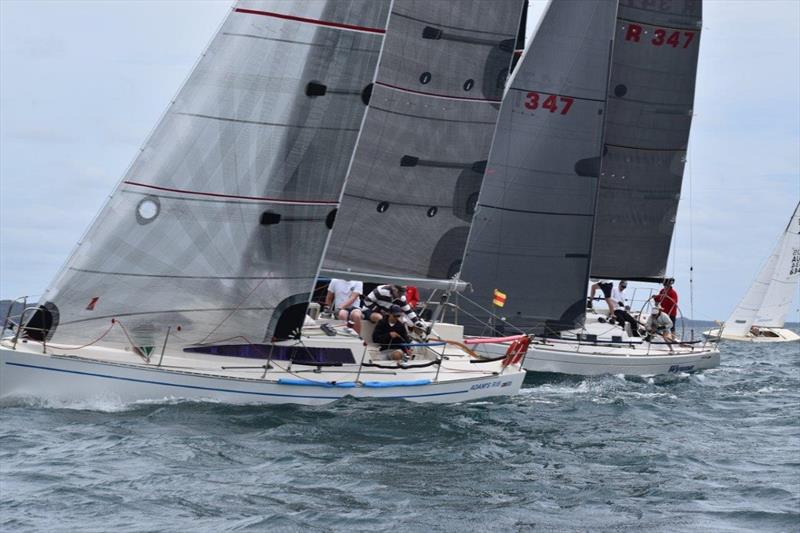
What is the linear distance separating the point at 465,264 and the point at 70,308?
10712mm

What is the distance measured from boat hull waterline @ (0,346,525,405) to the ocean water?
176mm

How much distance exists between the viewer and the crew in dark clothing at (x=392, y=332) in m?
17.9

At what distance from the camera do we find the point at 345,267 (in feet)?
62.5

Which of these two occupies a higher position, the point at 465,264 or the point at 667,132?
the point at 667,132

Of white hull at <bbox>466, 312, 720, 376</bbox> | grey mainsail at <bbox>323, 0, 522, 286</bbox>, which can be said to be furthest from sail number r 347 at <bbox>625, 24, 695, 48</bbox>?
grey mainsail at <bbox>323, 0, 522, 286</bbox>

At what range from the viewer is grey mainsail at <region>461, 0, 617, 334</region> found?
2491 centimetres

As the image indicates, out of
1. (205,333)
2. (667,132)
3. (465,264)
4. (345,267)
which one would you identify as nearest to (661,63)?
(667,132)

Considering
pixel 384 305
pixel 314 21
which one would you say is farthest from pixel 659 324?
pixel 314 21

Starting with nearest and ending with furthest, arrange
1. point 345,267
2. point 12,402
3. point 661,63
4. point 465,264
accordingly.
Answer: point 12,402 → point 345,267 → point 465,264 → point 661,63

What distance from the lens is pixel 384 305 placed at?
18.4 m

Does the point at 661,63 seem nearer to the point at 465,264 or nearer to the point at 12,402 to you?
the point at 465,264

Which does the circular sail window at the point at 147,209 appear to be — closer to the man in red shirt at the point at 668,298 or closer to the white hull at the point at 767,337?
the man in red shirt at the point at 668,298

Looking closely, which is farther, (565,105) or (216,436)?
(565,105)

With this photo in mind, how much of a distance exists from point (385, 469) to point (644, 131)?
1722 centimetres
